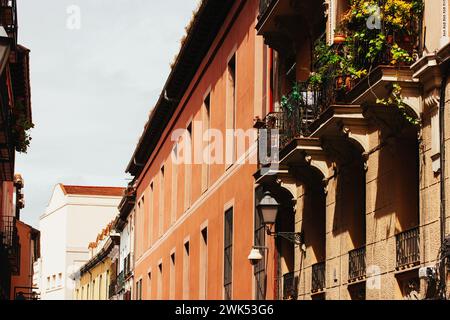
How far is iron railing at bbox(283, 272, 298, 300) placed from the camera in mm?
20094

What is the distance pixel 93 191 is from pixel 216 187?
59919mm

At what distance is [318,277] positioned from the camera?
60.7ft

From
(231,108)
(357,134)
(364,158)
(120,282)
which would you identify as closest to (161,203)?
(231,108)

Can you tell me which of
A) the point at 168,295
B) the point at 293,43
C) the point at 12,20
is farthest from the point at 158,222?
the point at 293,43

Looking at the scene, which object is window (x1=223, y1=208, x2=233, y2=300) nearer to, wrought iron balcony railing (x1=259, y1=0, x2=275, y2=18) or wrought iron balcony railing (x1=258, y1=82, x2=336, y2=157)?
wrought iron balcony railing (x1=259, y1=0, x2=275, y2=18)

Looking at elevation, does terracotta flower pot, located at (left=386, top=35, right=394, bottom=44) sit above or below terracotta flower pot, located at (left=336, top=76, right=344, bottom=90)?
above

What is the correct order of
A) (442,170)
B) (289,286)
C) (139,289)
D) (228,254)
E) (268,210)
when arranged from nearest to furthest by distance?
(442,170) < (268,210) < (289,286) < (228,254) < (139,289)

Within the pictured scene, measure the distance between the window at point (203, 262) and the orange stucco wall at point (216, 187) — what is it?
313mm

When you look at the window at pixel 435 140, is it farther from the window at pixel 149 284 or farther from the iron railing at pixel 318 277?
the window at pixel 149 284

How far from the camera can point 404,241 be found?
14.3 meters

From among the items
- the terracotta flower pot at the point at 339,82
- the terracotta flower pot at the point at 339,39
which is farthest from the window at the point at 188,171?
the terracotta flower pot at the point at 339,82

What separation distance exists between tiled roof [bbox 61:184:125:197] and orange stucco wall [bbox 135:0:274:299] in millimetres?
43343

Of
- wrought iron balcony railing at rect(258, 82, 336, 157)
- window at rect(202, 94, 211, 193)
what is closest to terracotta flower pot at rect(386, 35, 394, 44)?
wrought iron balcony railing at rect(258, 82, 336, 157)

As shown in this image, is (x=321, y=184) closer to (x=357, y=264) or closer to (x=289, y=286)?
(x=289, y=286)
